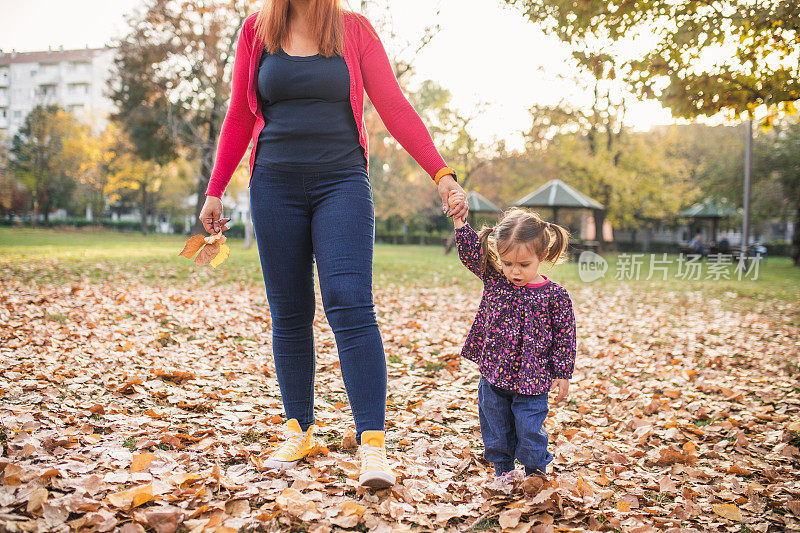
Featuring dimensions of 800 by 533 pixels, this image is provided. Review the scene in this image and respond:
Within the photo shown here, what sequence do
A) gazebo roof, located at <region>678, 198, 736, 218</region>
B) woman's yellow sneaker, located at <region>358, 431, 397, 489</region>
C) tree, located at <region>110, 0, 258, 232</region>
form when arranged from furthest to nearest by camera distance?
gazebo roof, located at <region>678, 198, 736, 218</region>, tree, located at <region>110, 0, 258, 232</region>, woman's yellow sneaker, located at <region>358, 431, 397, 489</region>

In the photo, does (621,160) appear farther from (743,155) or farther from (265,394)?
(265,394)

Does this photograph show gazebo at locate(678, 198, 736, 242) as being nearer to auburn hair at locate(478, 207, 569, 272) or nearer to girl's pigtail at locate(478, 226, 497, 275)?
auburn hair at locate(478, 207, 569, 272)

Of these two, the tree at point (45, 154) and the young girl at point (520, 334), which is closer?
the young girl at point (520, 334)

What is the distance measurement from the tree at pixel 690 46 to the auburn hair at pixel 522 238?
319 cm

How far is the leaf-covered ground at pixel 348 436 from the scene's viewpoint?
2.14m

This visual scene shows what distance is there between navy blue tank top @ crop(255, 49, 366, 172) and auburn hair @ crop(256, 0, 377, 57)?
0.12 feet

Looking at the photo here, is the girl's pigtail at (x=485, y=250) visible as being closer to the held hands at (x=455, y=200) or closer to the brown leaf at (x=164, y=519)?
the held hands at (x=455, y=200)

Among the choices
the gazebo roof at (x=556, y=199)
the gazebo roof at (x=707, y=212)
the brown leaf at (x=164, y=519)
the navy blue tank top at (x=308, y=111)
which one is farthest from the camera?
the gazebo roof at (x=707, y=212)

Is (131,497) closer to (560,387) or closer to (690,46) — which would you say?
(560,387)

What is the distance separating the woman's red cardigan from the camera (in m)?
2.37

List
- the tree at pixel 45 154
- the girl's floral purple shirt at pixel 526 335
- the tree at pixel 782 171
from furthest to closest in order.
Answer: the tree at pixel 45 154, the tree at pixel 782 171, the girl's floral purple shirt at pixel 526 335

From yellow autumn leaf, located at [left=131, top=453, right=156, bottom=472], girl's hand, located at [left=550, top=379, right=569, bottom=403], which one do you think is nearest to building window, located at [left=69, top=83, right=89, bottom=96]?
yellow autumn leaf, located at [left=131, top=453, right=156, bottom=472]

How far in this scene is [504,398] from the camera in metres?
2.48

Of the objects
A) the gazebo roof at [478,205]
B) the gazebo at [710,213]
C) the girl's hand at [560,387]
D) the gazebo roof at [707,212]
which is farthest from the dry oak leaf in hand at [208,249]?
the gazebo at [710,213]
